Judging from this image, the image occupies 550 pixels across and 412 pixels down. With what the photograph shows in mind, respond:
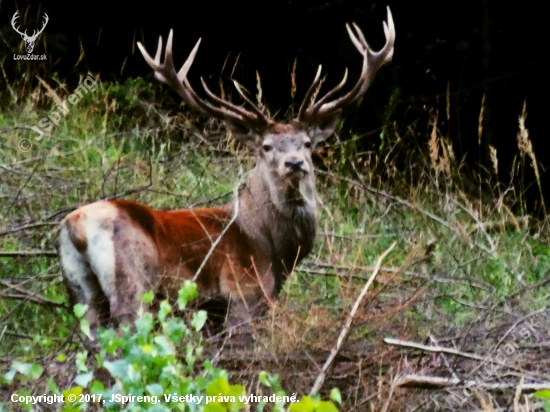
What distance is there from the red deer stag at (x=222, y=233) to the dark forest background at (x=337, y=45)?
3.43 meters

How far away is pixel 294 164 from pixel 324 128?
0.65 meters

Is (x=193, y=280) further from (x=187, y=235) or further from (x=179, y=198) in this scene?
(x=179, y=198)

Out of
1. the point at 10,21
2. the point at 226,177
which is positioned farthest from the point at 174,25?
the point at 226,177

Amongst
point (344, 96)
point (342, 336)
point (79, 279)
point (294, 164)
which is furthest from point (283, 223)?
point (342, 336)

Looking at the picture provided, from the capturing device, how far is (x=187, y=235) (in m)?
5.50

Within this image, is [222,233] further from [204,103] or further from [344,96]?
[344,96]

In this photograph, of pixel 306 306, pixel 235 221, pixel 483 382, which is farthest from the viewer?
pixel 235 221

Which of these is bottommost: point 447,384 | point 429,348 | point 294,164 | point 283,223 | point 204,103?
point 283,223

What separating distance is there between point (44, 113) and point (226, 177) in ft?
5.74

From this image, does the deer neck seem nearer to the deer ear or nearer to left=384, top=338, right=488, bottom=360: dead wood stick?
the deer ear

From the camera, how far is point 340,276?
19.2ft

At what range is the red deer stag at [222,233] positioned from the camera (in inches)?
197

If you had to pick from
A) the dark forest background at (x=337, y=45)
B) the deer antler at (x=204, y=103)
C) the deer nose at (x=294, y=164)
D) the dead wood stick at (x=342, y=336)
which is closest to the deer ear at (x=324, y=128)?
the deer antler at (x=204, y=103)

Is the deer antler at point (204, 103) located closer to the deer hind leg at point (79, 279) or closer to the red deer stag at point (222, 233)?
the red deer stag at point (222, 233)
